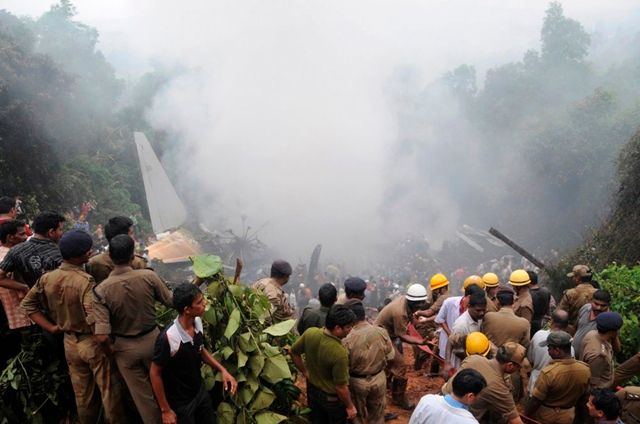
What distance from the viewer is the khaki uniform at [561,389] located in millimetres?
3750

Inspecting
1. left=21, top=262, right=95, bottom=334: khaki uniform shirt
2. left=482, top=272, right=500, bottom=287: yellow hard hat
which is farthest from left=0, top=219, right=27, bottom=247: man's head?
left=482, top=272, right=500, bottom=287: yellow hard hat

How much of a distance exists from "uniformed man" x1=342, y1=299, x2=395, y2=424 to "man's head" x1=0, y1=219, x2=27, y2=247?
2593 millimetres

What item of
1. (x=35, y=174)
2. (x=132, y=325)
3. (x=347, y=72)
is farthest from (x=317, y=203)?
(x=132, y=325)

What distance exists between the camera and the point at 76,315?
3.41 metres

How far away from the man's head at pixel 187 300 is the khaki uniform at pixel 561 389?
2454 mm

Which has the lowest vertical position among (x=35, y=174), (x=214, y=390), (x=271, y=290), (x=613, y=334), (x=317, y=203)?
(x=317, y=203)

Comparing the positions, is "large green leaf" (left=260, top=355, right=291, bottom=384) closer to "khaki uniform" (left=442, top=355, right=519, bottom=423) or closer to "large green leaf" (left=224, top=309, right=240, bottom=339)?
"large green leaf" (left=224, top=309, right=240, bottom=339)

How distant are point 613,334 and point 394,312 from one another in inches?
71.0

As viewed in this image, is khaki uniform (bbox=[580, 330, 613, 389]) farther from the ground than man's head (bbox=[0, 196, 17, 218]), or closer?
closer

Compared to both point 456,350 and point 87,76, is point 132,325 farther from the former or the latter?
point 87,76

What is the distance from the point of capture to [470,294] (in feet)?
15.6

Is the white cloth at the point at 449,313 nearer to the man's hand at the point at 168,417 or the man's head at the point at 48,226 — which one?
the man's hand at the point at 168,417

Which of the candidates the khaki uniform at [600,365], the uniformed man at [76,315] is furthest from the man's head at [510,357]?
the uniformed man at [76,315]

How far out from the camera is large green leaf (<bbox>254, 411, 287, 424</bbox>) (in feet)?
12.3
